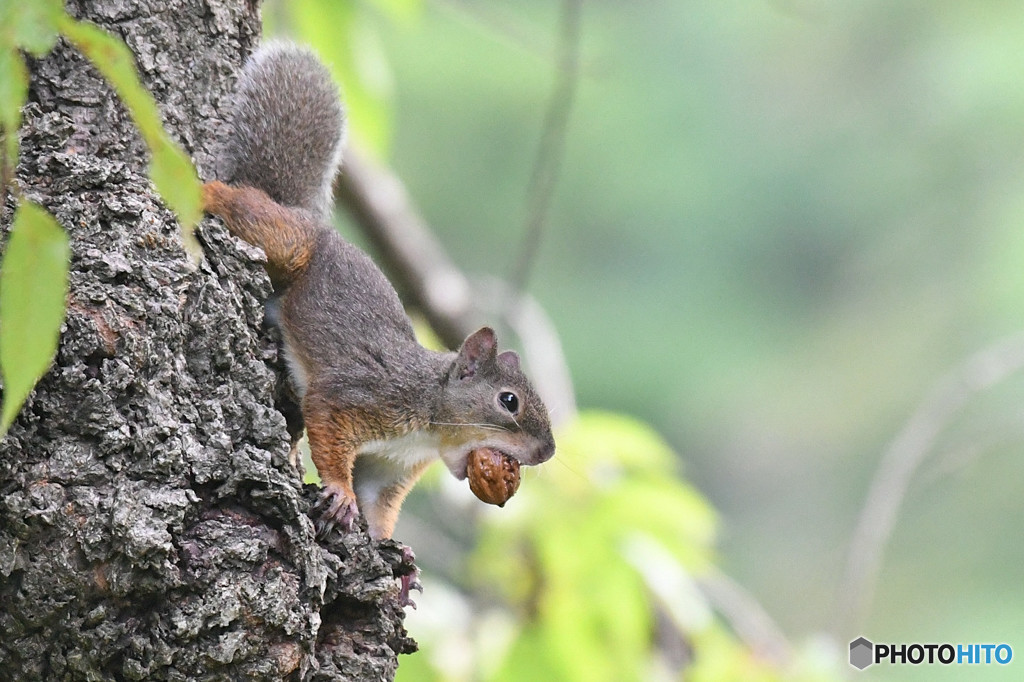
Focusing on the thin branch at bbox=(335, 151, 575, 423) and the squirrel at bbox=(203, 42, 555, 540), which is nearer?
the squirrel at bbox=(203, 42, 555, 540)

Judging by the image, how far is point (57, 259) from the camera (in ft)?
2.12

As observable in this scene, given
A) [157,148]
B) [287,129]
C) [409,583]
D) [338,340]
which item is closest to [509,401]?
[338,340]

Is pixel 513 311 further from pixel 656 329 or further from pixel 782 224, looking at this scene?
pixel 782 224

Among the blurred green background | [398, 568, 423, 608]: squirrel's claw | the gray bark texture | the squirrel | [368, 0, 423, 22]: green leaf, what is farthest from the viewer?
the blurred green background

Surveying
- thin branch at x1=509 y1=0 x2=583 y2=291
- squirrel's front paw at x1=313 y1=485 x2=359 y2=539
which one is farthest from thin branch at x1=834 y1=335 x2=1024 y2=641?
squirrel's front paw at x1=313 y1=485 x2=359 y2=539

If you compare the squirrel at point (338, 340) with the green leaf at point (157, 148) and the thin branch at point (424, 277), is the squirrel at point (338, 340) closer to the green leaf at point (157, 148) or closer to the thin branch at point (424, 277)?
the thin branch at point (424, 277)

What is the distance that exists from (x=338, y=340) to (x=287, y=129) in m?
0.37

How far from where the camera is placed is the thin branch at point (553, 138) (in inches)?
91.2

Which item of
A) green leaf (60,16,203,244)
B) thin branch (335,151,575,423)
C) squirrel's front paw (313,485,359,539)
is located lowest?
green leaf (60,16,203,244)

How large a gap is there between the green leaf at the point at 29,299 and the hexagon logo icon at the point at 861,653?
2592 millimetres

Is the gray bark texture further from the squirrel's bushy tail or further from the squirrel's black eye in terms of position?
the squirrel's black eye

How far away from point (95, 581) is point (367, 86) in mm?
1252

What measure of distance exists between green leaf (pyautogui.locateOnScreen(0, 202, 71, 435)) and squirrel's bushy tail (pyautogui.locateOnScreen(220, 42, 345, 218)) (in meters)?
1.13

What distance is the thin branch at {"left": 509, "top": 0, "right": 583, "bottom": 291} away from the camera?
7.60 ft
